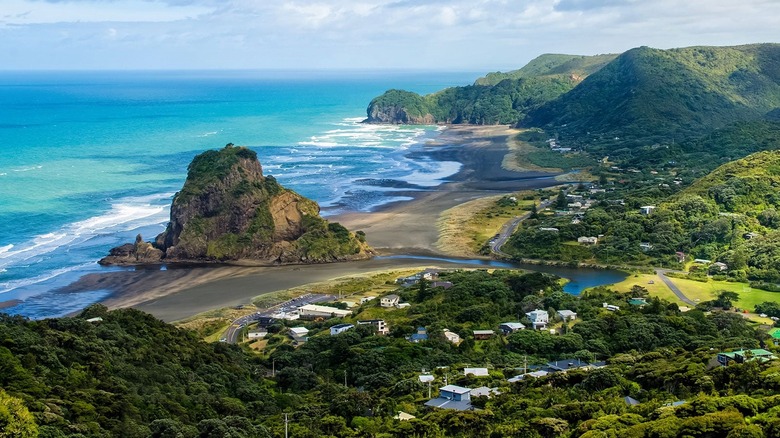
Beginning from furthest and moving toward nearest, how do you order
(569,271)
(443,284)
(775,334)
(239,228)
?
1. (239,228)
2. (569,271)
3. (443,284)
4. (775,334)

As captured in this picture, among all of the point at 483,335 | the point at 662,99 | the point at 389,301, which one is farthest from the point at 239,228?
the point at 662,99

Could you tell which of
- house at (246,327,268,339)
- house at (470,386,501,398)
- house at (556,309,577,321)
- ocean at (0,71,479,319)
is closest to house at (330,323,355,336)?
house at (246,327,268,339)

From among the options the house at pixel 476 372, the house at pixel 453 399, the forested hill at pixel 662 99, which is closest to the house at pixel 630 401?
the house at pixel 453 399

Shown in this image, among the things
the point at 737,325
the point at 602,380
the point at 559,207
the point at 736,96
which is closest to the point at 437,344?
the point at 602,380

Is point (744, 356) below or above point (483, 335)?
above

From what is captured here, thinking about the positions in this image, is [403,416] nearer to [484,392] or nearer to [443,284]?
[484,392]

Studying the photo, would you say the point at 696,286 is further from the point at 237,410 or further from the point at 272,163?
the point at 272,163

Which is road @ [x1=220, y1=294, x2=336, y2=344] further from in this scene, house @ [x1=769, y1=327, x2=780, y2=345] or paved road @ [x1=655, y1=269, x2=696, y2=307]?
house @ [x1=769, y1=327, x2=780, y2=345]
